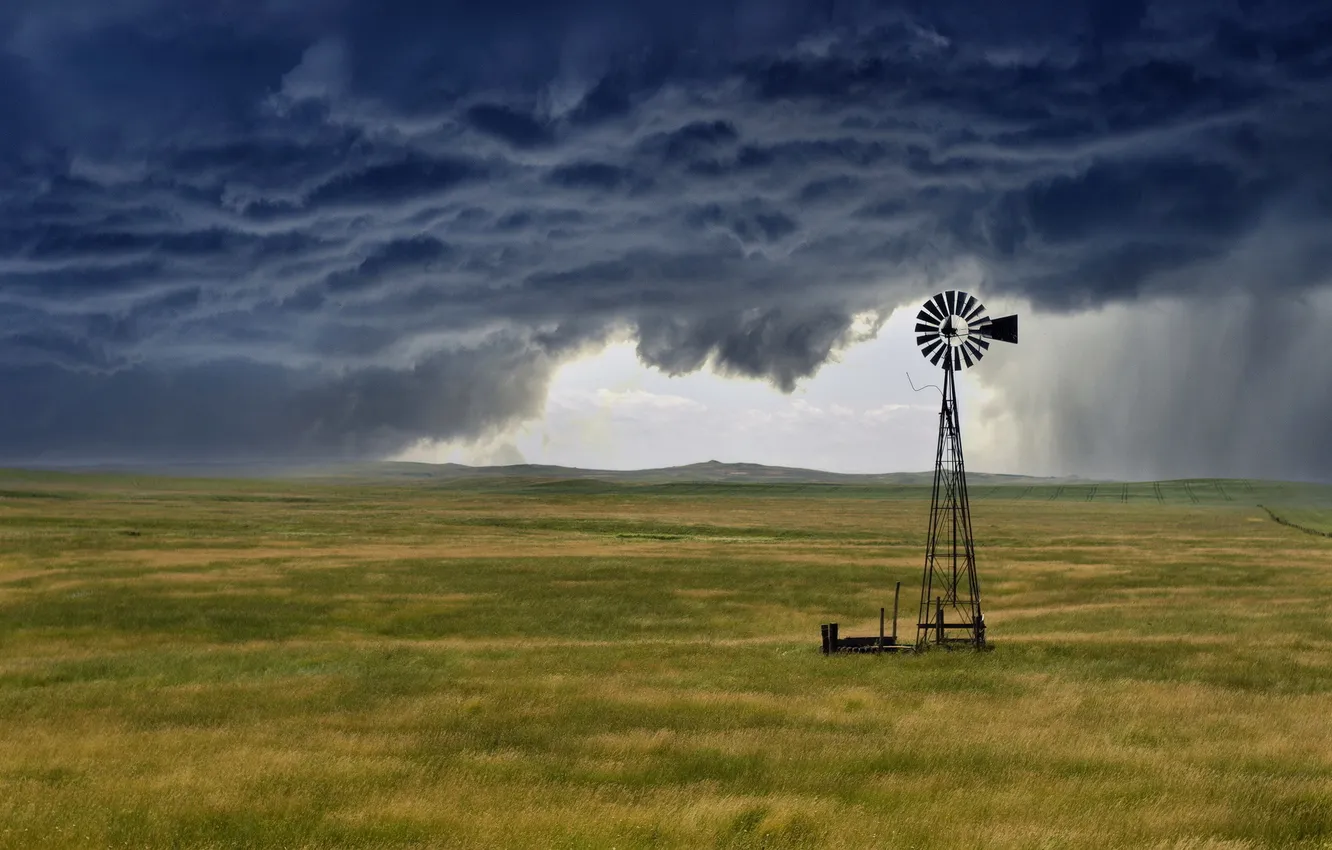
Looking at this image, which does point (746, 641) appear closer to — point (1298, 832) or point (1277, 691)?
point (1277, 691)

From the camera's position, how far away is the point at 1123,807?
16.2m

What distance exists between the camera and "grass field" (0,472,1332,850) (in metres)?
15.1

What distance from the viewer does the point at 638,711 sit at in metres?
23.9

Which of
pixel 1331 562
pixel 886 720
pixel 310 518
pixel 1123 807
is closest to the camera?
pixel 1123 807

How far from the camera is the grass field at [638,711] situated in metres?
15.1

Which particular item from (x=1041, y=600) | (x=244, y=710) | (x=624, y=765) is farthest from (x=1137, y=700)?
(x=1041, y=600)

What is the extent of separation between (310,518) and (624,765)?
120259 millimetres

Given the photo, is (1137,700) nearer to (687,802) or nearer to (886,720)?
(886,720)

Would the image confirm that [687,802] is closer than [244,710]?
Yes

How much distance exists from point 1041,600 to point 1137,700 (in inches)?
1154

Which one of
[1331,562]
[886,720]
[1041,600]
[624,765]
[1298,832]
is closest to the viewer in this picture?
[1298,832]

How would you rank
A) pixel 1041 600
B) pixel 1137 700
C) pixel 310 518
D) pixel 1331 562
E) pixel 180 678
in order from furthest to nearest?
1. pixel 310 518
2. pixel 1331 562
3. pixel 1041 600
4. pixel 180 678
5. pixel 1137 700

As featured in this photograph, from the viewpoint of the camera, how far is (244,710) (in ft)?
79.0

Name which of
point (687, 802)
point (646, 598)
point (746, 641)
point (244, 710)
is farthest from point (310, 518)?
point (687, 802)
